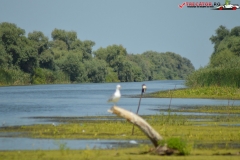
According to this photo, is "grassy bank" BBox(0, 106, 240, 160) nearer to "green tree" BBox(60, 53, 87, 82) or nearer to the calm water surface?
the calm water surface

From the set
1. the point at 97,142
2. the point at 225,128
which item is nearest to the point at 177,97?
the point at 225,128

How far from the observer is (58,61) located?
128 metres

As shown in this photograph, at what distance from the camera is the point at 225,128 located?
2766cm

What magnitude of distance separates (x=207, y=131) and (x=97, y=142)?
228 inches

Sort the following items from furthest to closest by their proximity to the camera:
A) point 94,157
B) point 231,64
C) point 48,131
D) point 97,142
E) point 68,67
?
point 68,67 → point 231,64 → point 48,131 → point 97,142 → point 94,157

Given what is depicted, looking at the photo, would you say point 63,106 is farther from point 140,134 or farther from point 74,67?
point 74,67

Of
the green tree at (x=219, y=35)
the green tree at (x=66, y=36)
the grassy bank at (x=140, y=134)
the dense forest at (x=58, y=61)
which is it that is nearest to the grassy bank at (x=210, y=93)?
the dense forest at (x=58, y=61)

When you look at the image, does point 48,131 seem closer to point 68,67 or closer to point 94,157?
point 94,157

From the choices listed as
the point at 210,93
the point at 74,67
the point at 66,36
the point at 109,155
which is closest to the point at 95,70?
the point at 74,67

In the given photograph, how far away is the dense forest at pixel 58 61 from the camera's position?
354ft

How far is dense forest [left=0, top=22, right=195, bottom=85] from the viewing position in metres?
108

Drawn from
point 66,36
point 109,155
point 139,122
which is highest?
point 66,36

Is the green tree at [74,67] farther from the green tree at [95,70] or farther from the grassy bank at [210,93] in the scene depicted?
the grassy bank at [210,93]

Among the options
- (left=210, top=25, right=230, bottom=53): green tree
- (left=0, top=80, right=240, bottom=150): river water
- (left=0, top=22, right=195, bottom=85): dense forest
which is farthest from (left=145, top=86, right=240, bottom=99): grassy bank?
(left=210, top=25, right=230, bottom=53): green tree
